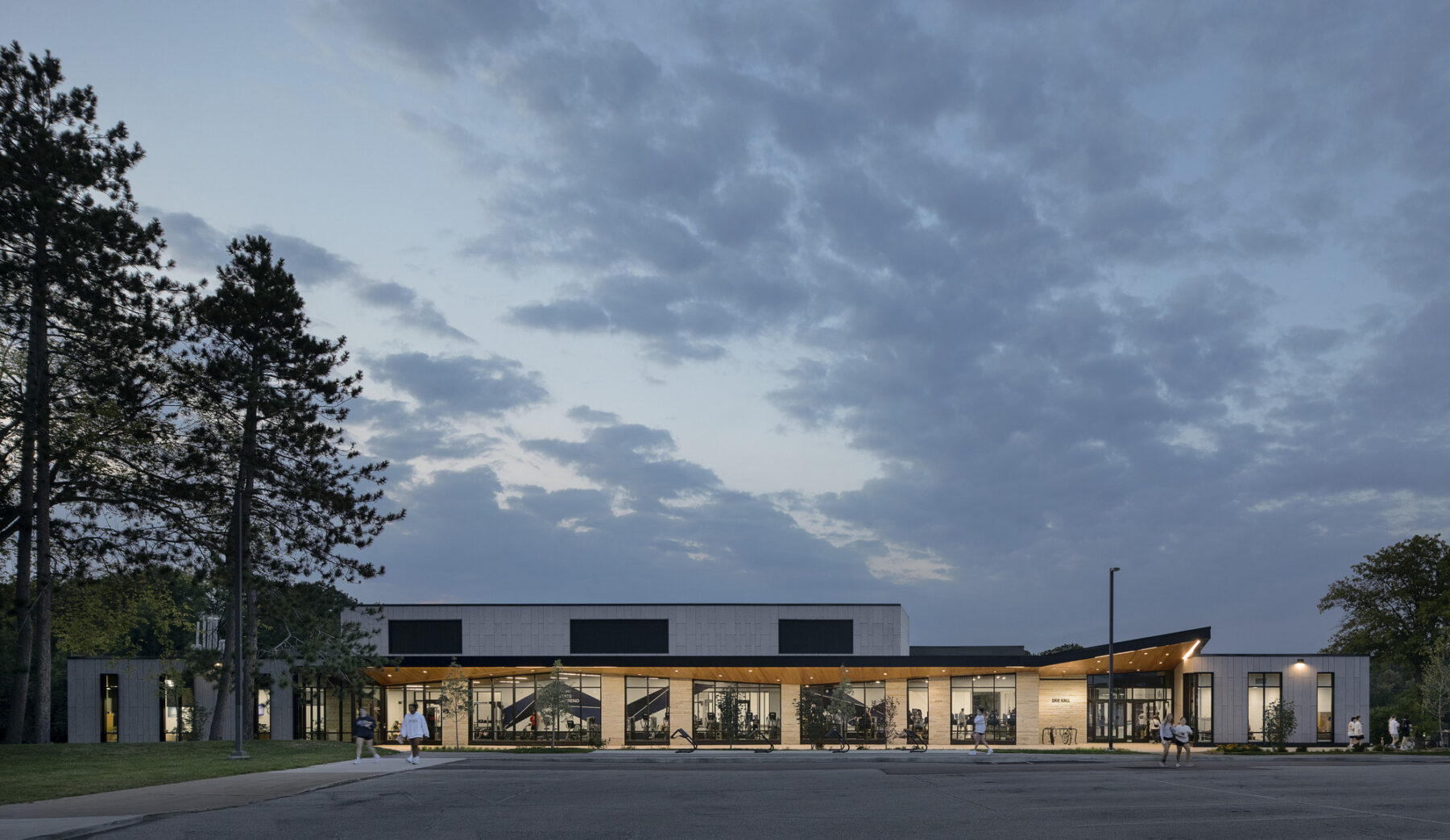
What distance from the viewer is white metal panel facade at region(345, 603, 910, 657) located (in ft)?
171

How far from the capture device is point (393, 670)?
47812mm

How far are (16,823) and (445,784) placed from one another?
360 inches

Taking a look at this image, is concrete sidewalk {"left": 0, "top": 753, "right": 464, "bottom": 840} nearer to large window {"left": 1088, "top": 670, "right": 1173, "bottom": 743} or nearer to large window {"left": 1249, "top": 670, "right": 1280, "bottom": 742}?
large window {"left": 1088, "top": 670, "right": 1173, "bottom": 743}

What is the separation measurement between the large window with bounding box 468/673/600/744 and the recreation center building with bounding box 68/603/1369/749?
77mm

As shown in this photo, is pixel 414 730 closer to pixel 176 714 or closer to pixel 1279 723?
pixel 176 714

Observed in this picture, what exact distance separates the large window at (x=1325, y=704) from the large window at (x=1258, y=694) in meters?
1.91

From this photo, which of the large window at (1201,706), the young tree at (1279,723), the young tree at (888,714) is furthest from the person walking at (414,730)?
the large window at (1201,706)

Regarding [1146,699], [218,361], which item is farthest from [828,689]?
[218,361]

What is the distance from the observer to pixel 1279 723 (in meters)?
45.0

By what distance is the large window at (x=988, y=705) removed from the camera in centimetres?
4803

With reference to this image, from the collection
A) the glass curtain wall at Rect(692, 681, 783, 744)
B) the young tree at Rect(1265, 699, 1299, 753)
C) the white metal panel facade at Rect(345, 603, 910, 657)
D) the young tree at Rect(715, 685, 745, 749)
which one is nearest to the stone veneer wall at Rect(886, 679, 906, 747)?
the white metal panel facade at Rect(345, 603, 910, 657)

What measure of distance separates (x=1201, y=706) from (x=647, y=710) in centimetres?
2705

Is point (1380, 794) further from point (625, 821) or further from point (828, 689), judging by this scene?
point (828, 689)

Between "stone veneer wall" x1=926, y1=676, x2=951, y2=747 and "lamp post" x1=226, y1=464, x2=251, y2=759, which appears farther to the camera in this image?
"stone veneer wall" x1=926, y1=676, x2=951, y2=747
